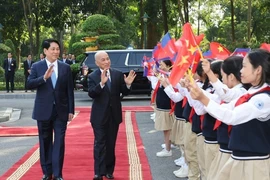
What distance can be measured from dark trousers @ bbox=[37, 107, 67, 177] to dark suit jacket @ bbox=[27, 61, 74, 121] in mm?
89

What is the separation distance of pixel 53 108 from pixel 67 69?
569mm

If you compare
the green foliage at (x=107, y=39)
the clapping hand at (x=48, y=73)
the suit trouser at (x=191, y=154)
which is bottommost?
the suit trouser at (x=191, y=154)

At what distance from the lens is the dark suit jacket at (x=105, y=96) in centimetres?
704

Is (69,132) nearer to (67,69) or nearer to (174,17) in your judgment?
(67,69)

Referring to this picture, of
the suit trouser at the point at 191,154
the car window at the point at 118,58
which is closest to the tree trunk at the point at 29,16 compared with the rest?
the car window at the point at 118,58

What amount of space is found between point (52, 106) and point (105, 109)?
69 cm

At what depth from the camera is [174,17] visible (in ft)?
129

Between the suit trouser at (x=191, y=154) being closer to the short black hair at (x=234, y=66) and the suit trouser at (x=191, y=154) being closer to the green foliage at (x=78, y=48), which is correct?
the short black hair at (x=234, y=66)

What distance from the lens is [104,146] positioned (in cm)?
708

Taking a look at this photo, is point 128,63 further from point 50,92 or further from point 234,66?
point 234,66

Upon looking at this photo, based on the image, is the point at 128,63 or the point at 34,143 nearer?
the point at 34,143

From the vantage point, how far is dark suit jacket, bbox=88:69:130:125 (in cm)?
704

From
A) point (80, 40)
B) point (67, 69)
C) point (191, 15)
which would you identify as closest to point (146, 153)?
point (67, 69)

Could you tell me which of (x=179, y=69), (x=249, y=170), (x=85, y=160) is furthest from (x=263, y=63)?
(x=85, y=160)
